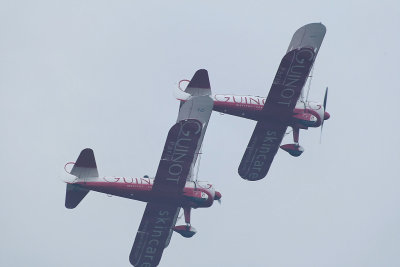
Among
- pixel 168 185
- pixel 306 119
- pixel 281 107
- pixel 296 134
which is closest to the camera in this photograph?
pixel 168 185

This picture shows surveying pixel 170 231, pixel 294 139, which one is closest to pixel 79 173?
pixel 170 231

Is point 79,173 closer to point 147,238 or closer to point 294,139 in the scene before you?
point 147,238

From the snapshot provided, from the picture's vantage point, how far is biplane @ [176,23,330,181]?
89.2 meters

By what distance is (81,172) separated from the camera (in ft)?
287

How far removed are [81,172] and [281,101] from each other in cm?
1210

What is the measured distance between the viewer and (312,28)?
8919 centimetres

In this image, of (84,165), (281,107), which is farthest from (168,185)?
(281,107)

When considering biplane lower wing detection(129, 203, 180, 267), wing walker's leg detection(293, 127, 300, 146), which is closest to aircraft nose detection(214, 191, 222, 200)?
biplane lower wing detection(129, 203, 180, 267)

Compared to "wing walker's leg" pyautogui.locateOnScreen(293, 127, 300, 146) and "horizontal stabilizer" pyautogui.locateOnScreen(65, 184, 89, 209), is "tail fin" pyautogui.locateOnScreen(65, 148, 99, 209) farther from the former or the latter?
"wing walker's leg" pyautogui.locateOnScreen(293, 127, 300, 146)

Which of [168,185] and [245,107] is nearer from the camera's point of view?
[168,185]

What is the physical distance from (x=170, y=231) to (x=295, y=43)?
→ 12.8 meters

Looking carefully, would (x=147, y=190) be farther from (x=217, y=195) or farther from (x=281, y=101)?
(x=281, y=101)

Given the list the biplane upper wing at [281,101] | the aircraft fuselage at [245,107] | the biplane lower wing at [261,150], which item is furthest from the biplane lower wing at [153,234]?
the aircraft fuselage at [245,107]

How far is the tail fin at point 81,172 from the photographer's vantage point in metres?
87.4
